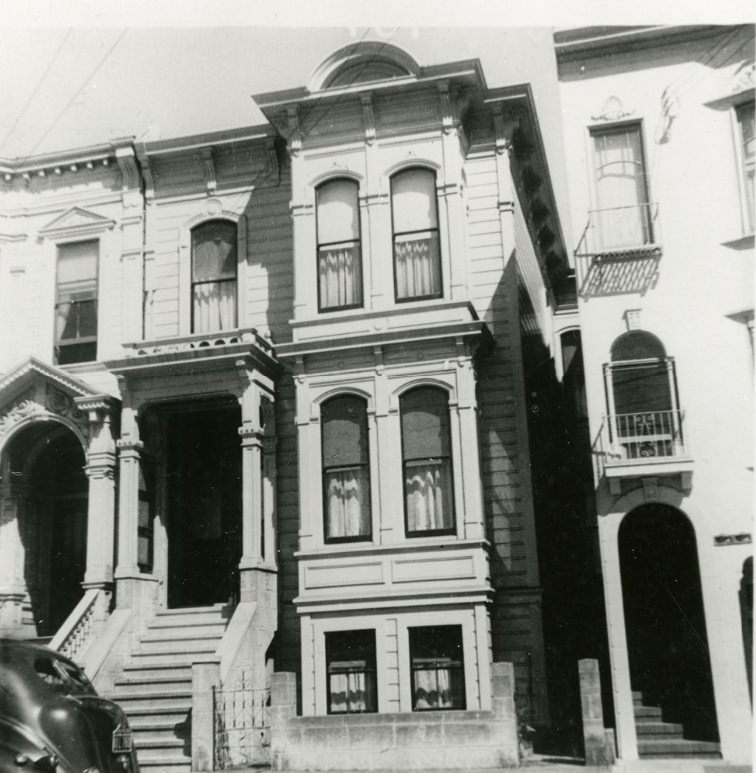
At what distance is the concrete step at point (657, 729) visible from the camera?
47.9 feet

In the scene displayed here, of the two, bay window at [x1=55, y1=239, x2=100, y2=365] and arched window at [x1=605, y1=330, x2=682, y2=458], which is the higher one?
bay window at [x1=55, y1=239, x2=100, y2=365]

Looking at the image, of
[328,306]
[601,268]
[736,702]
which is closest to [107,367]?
[328,306]

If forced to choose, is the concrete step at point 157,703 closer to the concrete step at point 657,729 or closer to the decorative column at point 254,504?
the decorative column at point 254,504

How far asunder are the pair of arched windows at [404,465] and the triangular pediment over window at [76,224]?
21.7 ft

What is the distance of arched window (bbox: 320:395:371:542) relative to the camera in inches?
687

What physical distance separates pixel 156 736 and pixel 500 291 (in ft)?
31.1

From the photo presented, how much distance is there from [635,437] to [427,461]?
363 centimetres

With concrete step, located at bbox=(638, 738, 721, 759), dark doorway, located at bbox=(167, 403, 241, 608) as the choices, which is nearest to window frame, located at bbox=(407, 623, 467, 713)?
concrete step, located at bbox=(638, 738, 721, 759)

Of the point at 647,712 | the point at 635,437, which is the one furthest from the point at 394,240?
the point at 647,712

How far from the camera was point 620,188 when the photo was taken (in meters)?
16.5

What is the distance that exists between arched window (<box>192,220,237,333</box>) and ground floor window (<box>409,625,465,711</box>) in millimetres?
7173

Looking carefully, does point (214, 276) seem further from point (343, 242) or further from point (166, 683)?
point (166, 683)

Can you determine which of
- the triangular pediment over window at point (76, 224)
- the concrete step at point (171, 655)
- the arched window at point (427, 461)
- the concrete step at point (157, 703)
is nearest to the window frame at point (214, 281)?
the triangular pediment over window at point (76, 224)

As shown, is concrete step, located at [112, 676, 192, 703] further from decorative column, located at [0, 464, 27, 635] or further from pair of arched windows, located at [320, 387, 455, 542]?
decorative column, located at [0, 464, 27, 635]
